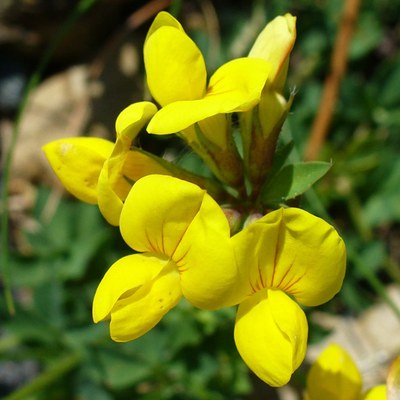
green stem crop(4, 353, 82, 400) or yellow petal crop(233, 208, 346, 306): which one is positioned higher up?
yellow petal crop(233, 208, 346, 306)

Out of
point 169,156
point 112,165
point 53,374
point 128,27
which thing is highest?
point 112,165

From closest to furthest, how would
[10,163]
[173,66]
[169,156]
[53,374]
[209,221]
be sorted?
[209,221] < [173,66] < [10,163] < [53,374] < [169,156]

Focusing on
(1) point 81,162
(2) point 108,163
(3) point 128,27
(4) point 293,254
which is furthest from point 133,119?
(3) point 128,27

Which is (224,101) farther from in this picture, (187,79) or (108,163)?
(108,163)

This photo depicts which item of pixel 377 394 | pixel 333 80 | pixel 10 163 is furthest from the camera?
pixel 333 80

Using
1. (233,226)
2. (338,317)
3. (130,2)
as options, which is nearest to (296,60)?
(130,2)

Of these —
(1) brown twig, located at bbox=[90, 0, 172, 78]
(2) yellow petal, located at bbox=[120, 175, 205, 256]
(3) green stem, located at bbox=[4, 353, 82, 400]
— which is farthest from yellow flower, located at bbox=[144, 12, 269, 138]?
(1) brown twig, located at bbox=[90, 0, 172, 78]

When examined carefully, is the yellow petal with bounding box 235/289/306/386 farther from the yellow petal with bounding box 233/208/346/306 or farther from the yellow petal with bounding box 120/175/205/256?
the yellow petal with bounding box 120/175/205/256
